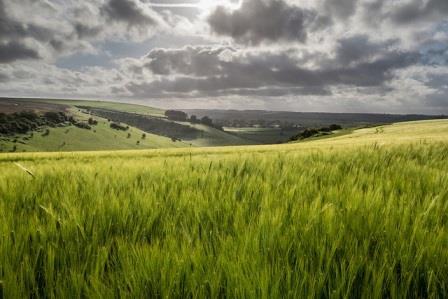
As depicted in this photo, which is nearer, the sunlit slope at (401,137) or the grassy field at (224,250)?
the grassy field at (224,250)

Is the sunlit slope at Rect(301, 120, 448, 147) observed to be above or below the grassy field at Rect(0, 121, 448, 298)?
below

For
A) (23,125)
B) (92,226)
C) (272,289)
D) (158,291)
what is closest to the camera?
(272,289)

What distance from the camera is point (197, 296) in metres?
1.00

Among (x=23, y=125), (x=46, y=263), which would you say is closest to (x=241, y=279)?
(x=46, y=263)

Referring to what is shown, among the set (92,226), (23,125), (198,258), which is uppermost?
(198,258)

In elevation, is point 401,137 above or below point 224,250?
below

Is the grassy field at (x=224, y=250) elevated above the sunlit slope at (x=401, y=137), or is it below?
above

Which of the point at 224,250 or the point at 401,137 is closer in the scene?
the point at 224,250

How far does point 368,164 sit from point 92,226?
11.2 ft

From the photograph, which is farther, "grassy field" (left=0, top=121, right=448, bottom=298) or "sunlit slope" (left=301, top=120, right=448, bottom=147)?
"sunlit slope" (left=301, top=120, right=448, bottom=147)

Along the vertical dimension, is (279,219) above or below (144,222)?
above

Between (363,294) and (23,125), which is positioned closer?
(363,294)

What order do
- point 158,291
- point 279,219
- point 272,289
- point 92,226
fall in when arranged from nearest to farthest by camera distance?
point 272,289 < point 158,291 < point 279,219 < point 92,226

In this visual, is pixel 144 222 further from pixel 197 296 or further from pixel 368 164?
pixel 368 164
